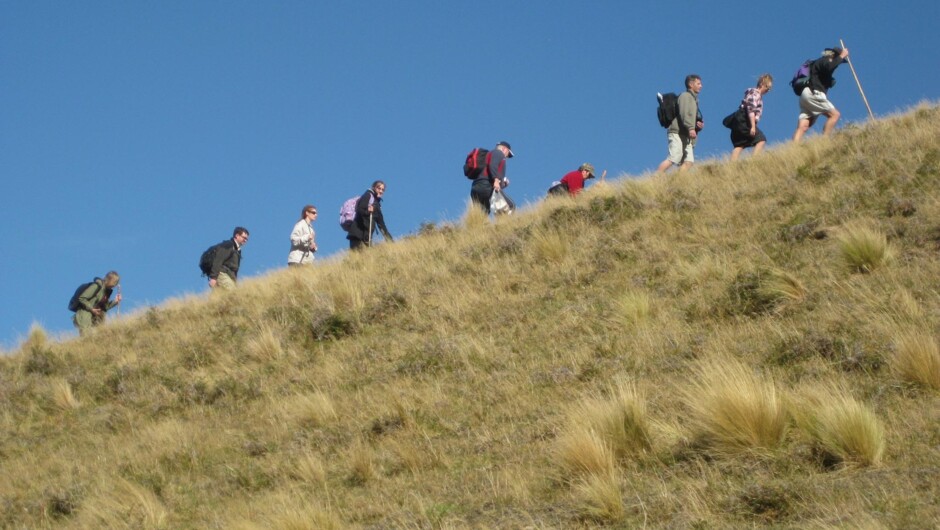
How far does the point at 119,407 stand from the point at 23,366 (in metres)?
3.78

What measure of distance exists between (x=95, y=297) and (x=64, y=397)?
6.13 m

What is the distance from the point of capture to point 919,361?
22.6 feet

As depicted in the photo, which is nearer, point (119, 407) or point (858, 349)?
point (858, 349)

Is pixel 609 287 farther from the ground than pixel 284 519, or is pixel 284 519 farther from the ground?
pixel 609 287

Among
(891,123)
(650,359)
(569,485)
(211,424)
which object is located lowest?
(569,485)

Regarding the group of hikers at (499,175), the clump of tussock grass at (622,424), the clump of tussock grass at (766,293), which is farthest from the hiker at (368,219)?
the clump of tussock grass at (622,424)

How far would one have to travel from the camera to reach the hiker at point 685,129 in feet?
53.9

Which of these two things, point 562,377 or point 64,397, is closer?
point 562,377

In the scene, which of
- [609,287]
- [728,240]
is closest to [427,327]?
[609,287]

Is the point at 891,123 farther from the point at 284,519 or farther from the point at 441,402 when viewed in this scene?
the point at 284,519

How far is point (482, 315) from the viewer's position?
11898mm

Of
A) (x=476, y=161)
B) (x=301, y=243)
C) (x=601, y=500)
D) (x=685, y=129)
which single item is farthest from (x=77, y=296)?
(x=601, y=500)

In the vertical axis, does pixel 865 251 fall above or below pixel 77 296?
below

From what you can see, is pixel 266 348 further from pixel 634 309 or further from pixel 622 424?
pixel 622 424
